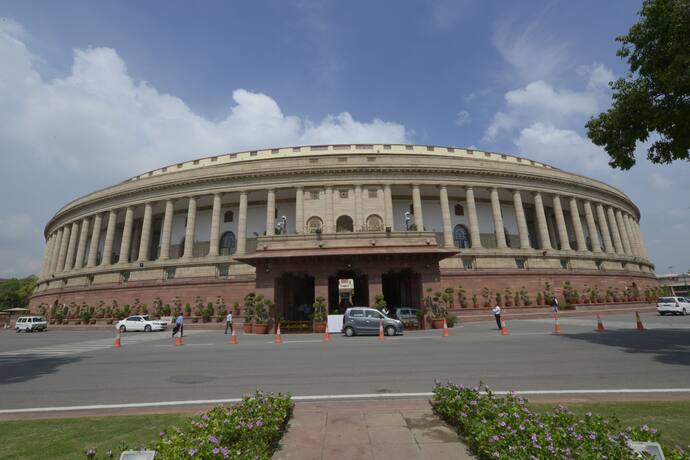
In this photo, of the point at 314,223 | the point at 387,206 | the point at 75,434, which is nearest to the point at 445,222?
the point at 387,206

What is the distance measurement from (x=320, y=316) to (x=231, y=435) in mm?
21166

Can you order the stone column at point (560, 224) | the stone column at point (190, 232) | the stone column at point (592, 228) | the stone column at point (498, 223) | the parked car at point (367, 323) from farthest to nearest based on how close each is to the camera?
the stone column at point (592, 228), the stone column at point (560, 224), the stone column at point (498, 223), the stone column at point (190, 232), the parked car at point (367, 323)

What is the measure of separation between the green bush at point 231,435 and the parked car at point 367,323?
53.7ft

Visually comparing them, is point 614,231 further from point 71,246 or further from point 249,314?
point 71,246

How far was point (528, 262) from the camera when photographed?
A: 4100 centimetres

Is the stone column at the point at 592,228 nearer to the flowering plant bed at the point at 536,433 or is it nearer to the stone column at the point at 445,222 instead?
the stone column at the point at 445,222

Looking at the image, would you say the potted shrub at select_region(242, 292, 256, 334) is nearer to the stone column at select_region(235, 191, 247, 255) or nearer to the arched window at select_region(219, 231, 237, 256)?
the stone column at select_region(235, 191, 247, 255)

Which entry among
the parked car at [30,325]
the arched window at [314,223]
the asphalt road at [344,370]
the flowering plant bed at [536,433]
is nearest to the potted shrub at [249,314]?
the asphalt road at [344,370]

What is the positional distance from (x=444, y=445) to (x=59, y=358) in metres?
17.5

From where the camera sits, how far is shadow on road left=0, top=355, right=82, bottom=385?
35.4 ft

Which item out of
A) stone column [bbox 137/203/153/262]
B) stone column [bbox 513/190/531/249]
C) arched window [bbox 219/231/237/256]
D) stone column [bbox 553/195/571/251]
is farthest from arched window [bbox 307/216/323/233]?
stone column [bbox 553/195/571/251]

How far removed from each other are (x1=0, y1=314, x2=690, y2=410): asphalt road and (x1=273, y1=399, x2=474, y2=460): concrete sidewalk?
5.50 ft

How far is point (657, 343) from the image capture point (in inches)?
543

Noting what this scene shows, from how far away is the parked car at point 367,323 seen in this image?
69.9 feet
